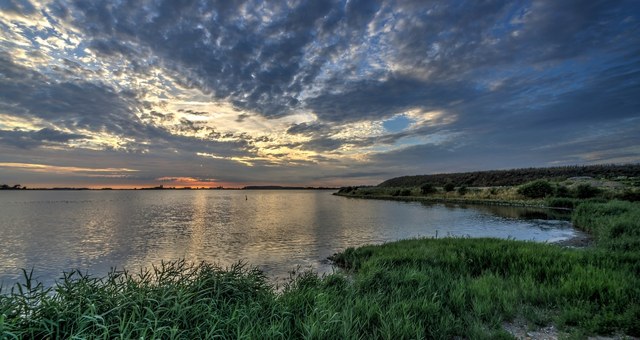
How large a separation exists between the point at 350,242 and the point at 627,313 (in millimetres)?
20458

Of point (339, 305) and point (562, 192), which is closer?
point (339, 305)

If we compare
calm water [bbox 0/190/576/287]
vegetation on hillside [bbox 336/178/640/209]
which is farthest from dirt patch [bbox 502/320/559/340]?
vegetation on hillside [bbox 336/178/640/209]

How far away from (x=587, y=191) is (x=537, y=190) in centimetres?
1077

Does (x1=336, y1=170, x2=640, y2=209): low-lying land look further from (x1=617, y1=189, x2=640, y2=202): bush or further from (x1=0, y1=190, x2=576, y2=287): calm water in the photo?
(x1=0, y1=190, x2=576, y2=287): calm water

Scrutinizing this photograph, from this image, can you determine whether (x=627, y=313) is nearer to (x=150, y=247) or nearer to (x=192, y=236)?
(x=150, y=247)

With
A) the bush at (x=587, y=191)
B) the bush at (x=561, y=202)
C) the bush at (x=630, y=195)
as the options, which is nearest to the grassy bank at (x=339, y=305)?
the bush at (x=630, y=195)

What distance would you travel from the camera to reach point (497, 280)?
35.2ft

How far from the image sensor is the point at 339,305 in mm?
7980

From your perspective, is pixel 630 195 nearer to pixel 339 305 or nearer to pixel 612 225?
pixel 612 225

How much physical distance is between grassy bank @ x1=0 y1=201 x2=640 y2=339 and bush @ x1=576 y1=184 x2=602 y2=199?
1981 inches

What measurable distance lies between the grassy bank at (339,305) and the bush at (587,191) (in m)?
50.3

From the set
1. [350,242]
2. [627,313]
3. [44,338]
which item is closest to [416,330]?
[627,313]

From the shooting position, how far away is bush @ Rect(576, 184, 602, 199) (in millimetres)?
51434

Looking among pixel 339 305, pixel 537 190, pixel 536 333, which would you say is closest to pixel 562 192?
pixel 537 190
